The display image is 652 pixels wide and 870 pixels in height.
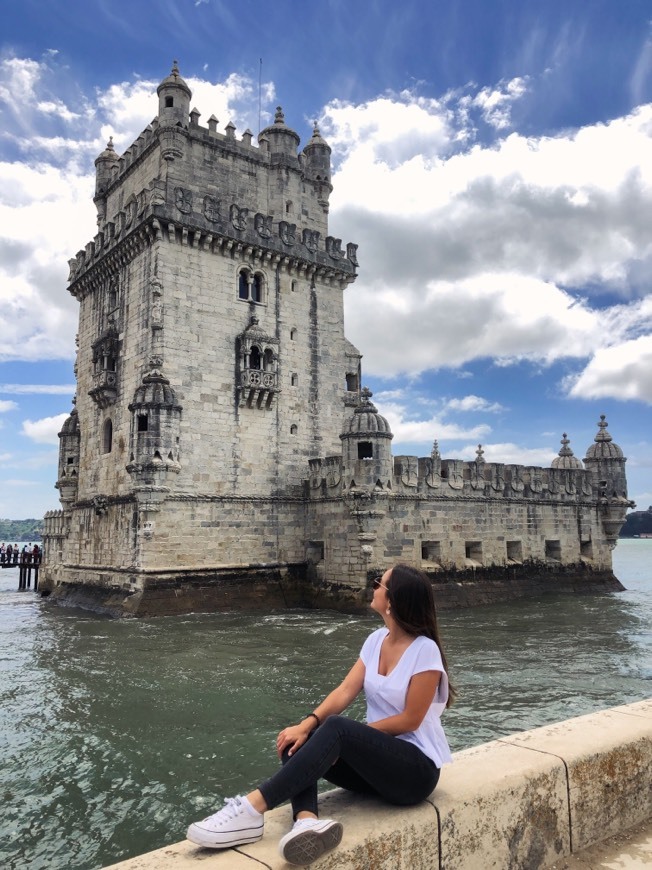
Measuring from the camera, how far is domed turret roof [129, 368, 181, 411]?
22641 mm

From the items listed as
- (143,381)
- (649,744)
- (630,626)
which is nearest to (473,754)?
Result: (649,744)

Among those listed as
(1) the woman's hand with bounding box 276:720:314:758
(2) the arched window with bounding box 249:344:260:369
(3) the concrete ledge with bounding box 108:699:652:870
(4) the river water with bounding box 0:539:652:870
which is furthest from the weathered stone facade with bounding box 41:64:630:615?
(1) the woman's hand with bounding box 276:720:314:758

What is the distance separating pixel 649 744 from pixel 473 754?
1278mm

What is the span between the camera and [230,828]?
354cm

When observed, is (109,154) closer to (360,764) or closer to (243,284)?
(243,284)

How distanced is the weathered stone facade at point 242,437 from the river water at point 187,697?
9.43 feet

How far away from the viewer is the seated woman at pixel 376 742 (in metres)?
3.54

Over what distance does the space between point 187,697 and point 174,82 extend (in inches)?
903

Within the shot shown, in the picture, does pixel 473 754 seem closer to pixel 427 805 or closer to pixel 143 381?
pixel 427 805

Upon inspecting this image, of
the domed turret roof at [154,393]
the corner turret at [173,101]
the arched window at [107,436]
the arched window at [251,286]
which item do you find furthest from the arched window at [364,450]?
the corner turret at [173,101]

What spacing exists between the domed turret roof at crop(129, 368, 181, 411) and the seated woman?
62.4ft

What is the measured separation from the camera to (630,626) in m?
20.2

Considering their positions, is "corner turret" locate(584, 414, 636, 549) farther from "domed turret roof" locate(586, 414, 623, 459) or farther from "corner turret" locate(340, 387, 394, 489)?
"corner turret" locate(340, 387, 394, 489)

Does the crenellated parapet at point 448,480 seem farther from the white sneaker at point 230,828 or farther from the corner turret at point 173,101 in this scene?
the white sneaker at point 230,828
